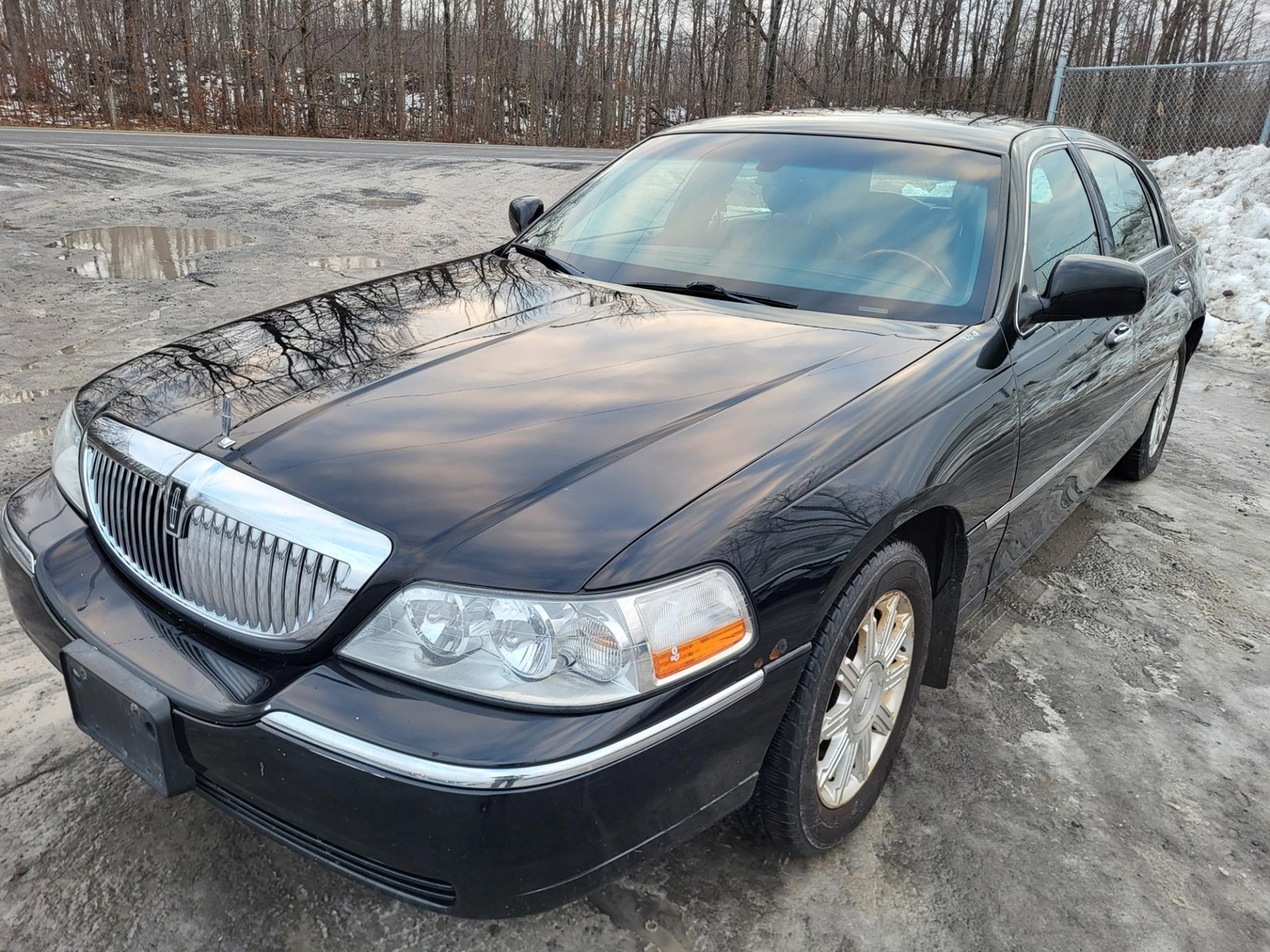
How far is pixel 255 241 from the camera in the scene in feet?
29.6

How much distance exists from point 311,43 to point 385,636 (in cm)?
2691

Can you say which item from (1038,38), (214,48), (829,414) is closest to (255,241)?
(829,414)

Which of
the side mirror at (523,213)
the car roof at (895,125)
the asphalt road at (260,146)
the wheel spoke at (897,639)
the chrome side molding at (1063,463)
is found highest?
the car roof at (895,125)

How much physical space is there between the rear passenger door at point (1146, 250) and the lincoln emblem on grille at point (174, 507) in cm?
330

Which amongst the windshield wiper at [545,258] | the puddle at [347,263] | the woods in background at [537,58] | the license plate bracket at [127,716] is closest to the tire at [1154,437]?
the windshield wiper at [545,258]

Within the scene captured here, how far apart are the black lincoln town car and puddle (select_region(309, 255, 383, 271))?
5292 mm

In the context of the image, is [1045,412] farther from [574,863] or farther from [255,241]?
[255,241]

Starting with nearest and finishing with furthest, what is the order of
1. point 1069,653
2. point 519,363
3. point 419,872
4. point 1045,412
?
point 419,872, point 519,363, point 1045,412, point 1069,653

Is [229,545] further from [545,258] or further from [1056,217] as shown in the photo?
[1056,217]

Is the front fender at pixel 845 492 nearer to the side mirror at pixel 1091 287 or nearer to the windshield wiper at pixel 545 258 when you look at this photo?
the side mirror at pixel 1091 287

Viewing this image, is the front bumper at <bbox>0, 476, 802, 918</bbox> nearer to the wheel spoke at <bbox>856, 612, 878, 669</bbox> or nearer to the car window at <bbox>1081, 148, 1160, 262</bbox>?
the wheel spoke at <bbox>856, 612, 878, 669</bbox>

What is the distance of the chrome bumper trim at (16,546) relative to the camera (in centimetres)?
216

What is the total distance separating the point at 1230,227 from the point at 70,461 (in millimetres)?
10989

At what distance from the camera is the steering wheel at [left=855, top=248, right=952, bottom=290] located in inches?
112
